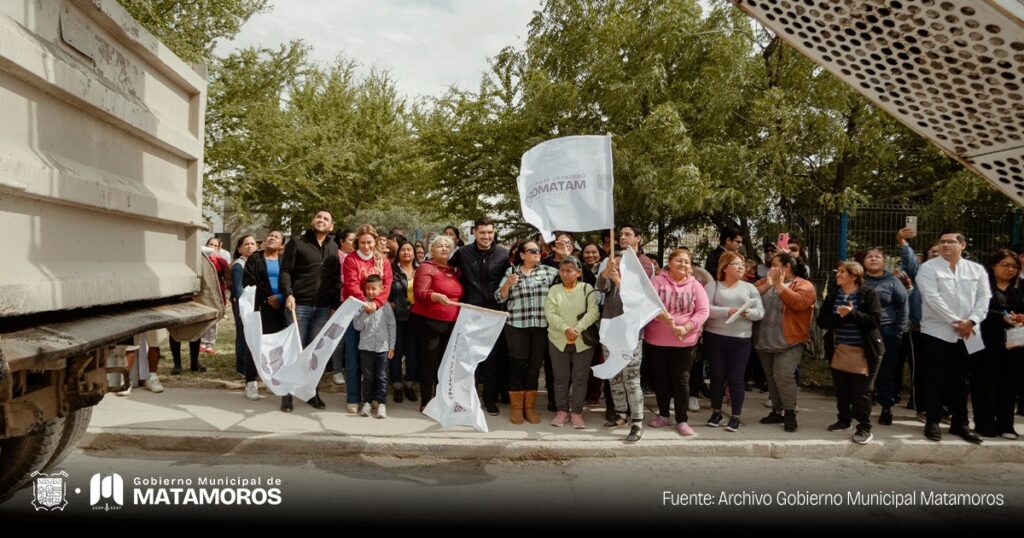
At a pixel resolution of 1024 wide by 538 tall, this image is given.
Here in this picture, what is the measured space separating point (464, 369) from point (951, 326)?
14.6 ft

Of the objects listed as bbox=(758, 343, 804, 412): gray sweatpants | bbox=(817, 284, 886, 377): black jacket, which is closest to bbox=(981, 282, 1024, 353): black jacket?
bbox=(817, 284, 886, 377): black jacket

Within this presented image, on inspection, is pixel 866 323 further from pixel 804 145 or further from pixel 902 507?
pixel 804 145

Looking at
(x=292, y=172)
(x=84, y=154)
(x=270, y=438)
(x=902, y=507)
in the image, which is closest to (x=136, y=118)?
(x=84, y=154)

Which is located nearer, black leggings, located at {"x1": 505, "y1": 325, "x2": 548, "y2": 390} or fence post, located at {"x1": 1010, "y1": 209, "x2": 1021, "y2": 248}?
black leggings, located at {"x1": 505, "y1": 325, "x2": 548, "y2": 390}

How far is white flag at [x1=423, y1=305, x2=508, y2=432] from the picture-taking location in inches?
233

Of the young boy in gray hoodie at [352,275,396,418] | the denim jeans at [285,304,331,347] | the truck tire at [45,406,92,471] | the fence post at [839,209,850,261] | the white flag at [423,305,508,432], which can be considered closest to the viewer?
the truck tire at [45,406,92,471]

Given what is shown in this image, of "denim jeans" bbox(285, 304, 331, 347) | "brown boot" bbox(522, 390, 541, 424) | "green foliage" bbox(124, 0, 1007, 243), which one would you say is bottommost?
"brown boot" bbox(522, 390, 541, 424)

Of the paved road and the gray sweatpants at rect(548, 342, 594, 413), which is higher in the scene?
the gray sweatpants at rect(548, 342, 594, 413)

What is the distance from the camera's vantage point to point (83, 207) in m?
3.17

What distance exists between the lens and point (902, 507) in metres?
4.91

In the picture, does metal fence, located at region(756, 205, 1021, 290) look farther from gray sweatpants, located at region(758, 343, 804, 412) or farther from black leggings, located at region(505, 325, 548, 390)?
black leggings, located at region(505, 325, 548, 390)

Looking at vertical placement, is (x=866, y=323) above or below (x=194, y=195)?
below

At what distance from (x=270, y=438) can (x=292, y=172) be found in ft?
53.4

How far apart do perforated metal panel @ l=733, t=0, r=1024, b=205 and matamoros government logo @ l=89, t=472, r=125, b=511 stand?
4674 mm
